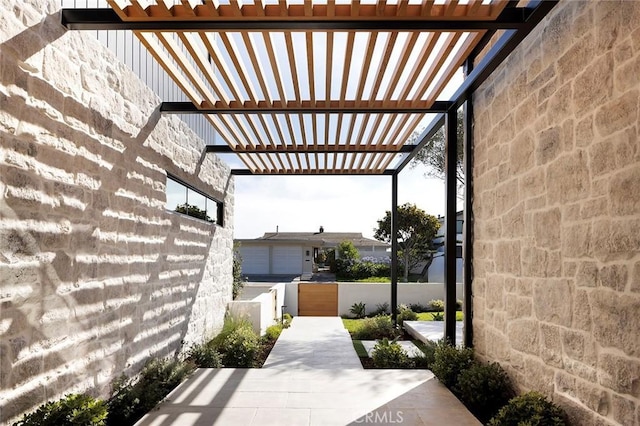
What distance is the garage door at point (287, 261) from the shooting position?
23328 mm

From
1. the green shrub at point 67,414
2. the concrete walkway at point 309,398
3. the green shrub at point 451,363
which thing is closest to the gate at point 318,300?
the concrete walkway at point 309,398

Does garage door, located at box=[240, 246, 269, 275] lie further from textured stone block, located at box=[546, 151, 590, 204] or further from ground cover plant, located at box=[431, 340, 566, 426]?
textured stone block, located at box=[546, 151, 590, 204]

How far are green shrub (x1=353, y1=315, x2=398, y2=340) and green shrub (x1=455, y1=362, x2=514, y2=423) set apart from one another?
13.4 ft

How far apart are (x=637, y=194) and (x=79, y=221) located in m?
3.67

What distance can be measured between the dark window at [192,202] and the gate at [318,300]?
512 cm

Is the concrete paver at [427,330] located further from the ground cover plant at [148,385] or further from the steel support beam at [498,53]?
the steel support beam at [498,53]

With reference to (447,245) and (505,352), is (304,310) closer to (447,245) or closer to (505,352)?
(447,245)

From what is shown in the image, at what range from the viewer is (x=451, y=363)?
15.1 ft

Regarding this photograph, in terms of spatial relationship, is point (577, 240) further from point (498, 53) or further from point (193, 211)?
point (193, 211)

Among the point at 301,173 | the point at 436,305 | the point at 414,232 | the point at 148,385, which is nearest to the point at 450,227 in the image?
the point at 148,385

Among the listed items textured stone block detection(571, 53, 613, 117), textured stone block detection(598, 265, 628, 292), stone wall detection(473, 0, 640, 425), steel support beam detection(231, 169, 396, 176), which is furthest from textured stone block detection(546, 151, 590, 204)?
steel support beam detection(231, 169, 396, 176)

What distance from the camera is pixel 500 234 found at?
4.09 metres

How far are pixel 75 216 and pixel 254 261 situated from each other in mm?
20030

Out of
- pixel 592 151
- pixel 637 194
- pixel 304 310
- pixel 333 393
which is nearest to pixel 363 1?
pixel 592 151
